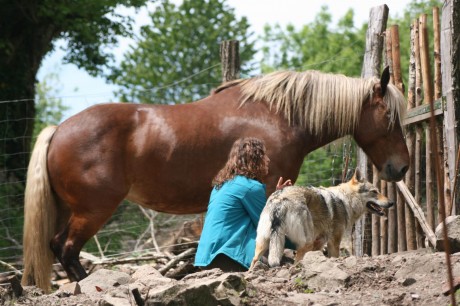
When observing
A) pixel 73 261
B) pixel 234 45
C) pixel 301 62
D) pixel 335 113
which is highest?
pixel 301 62

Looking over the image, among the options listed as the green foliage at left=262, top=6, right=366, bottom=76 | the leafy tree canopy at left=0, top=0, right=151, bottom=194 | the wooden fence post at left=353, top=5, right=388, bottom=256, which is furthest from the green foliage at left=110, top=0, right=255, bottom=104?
the wooden fence post at left=353, top=5, right=388, bottom=256

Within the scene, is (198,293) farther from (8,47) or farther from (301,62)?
(301,62)

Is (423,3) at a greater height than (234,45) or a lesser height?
greater

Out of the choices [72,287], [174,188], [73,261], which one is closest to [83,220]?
[73,261]

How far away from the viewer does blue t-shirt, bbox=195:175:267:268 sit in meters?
6.52

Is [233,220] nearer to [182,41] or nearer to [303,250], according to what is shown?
[303,250]

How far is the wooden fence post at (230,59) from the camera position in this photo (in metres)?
10.0

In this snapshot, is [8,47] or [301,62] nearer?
[8,47]

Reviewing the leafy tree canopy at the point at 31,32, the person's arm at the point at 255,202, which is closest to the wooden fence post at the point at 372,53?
the person's arm at the point at 255,202

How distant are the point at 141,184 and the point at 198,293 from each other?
10.9 feet

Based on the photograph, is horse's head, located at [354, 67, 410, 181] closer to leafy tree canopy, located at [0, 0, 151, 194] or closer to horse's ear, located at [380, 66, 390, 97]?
horse's ear, located at [380, 66, 390, 97]

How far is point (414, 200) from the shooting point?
316 inches

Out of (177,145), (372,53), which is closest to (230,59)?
(372,53)

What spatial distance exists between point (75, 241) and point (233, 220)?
1830 mm
